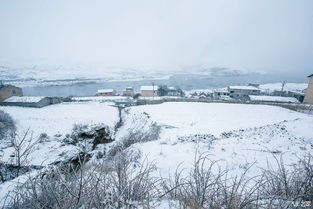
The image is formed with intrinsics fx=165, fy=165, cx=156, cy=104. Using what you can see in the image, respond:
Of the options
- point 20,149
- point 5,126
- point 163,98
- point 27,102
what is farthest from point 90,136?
point 27,102

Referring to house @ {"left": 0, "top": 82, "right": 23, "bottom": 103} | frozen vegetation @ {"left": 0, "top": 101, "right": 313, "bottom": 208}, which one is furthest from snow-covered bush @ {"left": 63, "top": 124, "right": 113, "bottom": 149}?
house @ {"left": 0, "top": 82, "right": 23, "bottom": 103}

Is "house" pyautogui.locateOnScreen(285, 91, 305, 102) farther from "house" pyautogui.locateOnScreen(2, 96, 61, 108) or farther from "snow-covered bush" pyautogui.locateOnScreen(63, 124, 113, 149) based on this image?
"house" pyautogui.locateOnScreen(2, 96, 61, 108)

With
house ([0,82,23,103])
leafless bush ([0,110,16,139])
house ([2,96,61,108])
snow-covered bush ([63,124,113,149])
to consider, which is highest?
house ([0,82,23,103])

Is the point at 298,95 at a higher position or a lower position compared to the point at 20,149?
lower

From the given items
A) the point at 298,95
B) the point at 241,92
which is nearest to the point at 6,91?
the point at 241,92

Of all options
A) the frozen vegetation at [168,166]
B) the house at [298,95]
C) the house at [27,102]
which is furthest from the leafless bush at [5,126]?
the house at [298,95]

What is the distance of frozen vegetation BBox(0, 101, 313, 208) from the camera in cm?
232

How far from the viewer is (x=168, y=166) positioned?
6340 mm

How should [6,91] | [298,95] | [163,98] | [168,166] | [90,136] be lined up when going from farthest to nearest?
[298,95] < [163,98] < [6,91] < [90,136] < [168,166]

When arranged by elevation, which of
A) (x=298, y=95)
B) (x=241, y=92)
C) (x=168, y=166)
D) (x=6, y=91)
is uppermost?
(x=6, y=91)

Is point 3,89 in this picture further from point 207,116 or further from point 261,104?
point 261,104

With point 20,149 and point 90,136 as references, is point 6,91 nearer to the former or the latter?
point 90,136

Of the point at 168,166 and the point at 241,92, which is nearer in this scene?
the point at 168,166

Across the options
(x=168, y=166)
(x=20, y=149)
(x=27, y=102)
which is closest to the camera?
(x=168, y=166)
